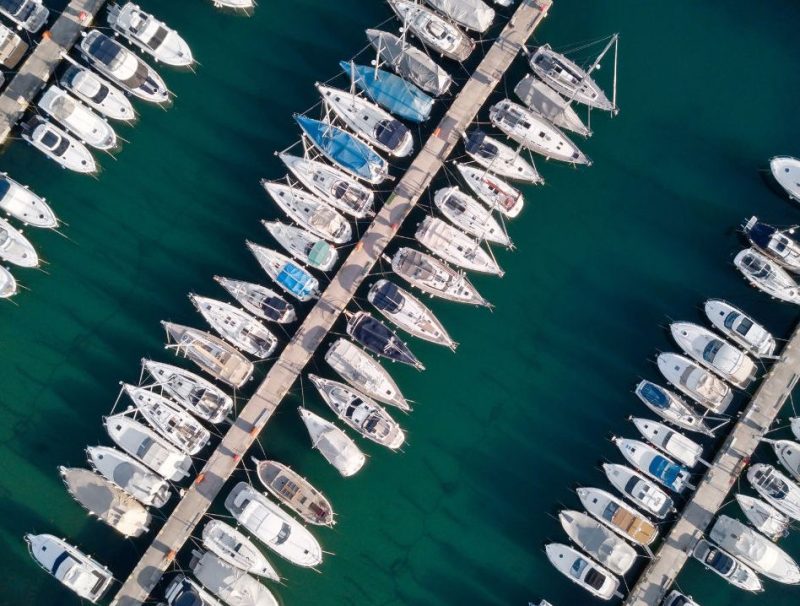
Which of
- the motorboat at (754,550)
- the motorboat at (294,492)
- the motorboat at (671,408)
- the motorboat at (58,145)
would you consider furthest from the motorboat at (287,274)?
the motorboat at (754,550)

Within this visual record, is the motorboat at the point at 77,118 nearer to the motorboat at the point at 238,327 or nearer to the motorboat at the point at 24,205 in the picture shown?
the motorboat at the point at 24,205

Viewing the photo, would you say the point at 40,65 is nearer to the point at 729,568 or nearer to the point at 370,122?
the point at 370,122

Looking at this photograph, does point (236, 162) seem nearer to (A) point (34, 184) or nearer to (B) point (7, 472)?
(A) point (34, 184)

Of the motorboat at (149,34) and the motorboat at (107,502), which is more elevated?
the motorboat at (149,34)

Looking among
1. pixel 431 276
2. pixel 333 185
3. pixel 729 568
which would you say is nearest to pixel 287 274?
pixel 333 185

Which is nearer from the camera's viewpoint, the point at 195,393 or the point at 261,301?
the point at 195,393

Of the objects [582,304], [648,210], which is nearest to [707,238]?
[648,210]
